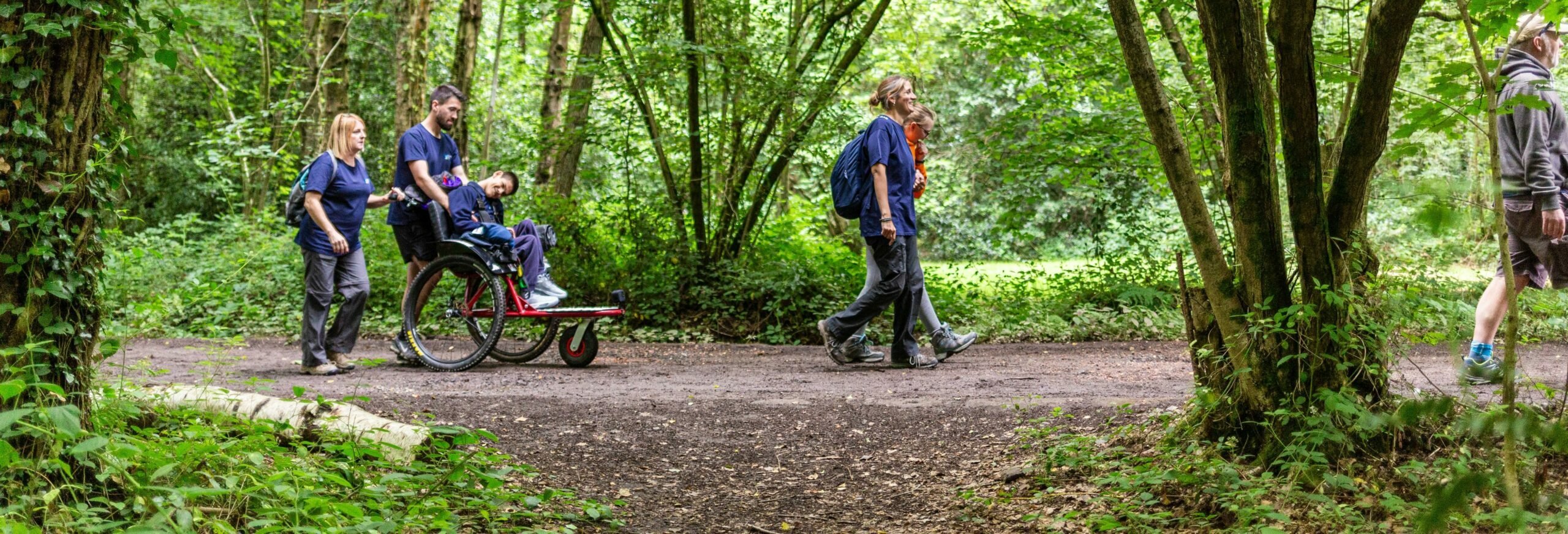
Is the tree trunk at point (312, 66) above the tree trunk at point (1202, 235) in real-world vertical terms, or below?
above

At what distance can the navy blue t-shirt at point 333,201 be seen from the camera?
7.04 metres

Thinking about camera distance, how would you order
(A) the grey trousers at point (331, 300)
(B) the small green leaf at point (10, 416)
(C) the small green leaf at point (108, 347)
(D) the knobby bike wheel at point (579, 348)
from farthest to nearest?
(D) the knobby bike wheel at point (579, 348) < (A) the grey trousers at point (331, 300) < (C) the small green leaf at point (108, 347) < (B) the small green leaf at point (10, 416)

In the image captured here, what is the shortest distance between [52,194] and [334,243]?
13.2 feet

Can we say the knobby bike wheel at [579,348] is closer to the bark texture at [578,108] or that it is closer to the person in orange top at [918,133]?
the person in orange top at [918,133]

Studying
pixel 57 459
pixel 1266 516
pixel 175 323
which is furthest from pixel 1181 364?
pixel 175 323

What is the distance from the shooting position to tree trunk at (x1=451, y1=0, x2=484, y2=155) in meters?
11.3

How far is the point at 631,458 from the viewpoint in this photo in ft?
16.1

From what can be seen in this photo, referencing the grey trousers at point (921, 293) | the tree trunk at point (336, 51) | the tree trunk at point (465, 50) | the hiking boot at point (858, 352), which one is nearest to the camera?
the grey trousers at point (921, 293)

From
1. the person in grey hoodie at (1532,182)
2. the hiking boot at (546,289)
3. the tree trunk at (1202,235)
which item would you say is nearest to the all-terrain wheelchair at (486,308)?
the hiking boot at (546,289)

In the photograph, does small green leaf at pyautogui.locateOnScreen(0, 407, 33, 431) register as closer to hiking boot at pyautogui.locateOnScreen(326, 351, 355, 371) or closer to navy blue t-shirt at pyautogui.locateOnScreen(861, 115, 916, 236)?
hiking boot at pyautogui.locateOnScreen(326, 351, 355, 371)

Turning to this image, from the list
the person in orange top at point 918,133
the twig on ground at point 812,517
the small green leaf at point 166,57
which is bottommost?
the twig on ground at point 812,517

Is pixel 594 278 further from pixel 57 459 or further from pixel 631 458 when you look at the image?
pixel 57 459

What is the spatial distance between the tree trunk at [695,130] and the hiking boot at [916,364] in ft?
12.7

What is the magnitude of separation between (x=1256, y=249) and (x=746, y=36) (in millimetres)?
7959
